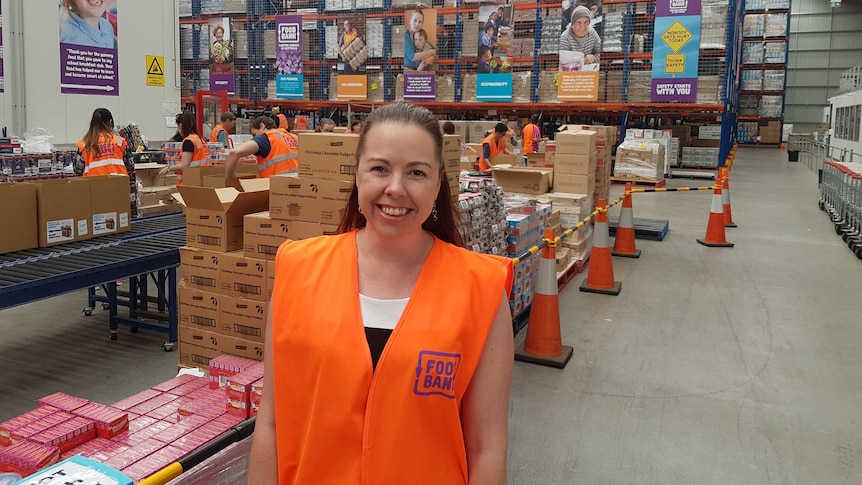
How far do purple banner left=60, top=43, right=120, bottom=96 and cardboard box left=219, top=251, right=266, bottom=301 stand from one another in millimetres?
8333

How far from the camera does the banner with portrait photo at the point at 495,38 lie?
61.4ft

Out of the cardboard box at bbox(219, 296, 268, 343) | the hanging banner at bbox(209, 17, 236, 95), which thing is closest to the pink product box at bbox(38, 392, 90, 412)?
the cardboard box at bbox(219, 296, 268, 343)

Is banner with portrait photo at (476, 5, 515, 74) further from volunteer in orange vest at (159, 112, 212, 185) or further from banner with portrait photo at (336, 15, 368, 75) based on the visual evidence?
volunteer in orange vest at (159, 112, 212, 185)

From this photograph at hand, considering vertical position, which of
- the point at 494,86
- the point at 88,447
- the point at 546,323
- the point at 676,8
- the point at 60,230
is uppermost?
the point at 676,8

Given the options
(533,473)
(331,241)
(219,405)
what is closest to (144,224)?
(219,405)

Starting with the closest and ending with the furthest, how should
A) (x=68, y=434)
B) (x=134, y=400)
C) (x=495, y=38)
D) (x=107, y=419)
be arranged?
(x=68, y=434), (x=107, y=419), (x=134, y=400), (x=495, y=38)

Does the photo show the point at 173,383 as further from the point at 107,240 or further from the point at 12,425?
the point at 107,240

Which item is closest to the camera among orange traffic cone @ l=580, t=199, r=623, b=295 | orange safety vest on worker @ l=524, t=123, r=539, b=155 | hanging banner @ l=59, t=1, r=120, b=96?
orange traffic cone @ l=580, t=199, r=623, b=295

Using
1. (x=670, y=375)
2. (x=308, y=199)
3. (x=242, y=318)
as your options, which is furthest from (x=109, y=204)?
(x=670, y=375)

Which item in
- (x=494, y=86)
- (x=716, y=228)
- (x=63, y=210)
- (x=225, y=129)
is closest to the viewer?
(x=63, y=210)

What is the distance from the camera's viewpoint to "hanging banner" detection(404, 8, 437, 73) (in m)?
19.6

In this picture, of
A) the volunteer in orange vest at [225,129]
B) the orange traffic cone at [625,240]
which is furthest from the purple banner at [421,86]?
the orange traffic cone at [625,240]

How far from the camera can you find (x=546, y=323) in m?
5.26

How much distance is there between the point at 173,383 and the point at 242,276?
0.92 meters
